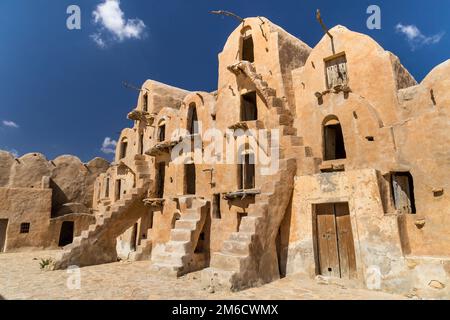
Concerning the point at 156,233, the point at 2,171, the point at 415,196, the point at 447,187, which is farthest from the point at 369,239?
the point at 2,171

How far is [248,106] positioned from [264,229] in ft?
26.0

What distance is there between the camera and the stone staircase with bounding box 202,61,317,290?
9250 millimetres

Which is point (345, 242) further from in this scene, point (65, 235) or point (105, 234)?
point (65, 235)

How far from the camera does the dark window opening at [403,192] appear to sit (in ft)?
33.6

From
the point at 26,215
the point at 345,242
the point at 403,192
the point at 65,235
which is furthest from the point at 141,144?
the point at 403,192

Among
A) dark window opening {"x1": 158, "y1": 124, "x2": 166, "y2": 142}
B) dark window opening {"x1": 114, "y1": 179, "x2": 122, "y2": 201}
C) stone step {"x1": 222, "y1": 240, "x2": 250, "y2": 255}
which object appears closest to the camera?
stone step {"x1": 222, "y1": 240, "x2": 250, "y2": 255}

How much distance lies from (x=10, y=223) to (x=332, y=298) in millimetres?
23142

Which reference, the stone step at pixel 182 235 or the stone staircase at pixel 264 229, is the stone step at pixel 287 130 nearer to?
the stone staircase at pixel 264 229

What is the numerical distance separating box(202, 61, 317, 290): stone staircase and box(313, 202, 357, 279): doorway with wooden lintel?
1403mm

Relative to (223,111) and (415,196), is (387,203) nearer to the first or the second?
(415,196)

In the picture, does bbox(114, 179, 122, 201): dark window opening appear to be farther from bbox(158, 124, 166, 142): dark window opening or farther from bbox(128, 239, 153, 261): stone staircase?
bbox(128, 239, 153, 261): stone staircase

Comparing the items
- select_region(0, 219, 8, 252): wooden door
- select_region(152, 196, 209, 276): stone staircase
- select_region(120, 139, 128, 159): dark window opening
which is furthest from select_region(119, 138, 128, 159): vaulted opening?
select_region(152, 196, 209, 276): stone staircase

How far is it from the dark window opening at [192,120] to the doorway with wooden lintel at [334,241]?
10.00 m

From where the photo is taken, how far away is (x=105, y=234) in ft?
55.7
